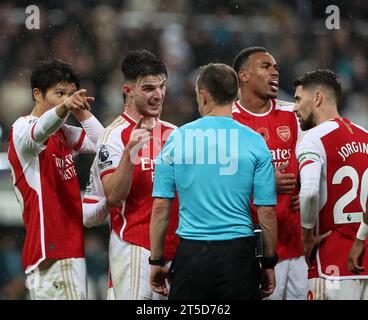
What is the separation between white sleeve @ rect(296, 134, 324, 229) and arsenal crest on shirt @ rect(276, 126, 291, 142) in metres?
0.60

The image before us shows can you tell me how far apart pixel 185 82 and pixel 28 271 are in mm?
5227

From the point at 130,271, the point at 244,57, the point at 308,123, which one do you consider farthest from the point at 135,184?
the point at 244,57

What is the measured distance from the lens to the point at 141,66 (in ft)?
15.7

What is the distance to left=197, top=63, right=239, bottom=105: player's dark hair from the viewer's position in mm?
4180

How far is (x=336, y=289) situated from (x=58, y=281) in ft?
5.12

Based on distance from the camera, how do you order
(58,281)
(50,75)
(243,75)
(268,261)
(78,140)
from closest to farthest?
(268,261)
(58,281)
(50,75)
(78,140)
(243,75)

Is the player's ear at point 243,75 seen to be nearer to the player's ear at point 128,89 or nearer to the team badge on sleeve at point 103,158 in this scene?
the player's ear at point 128,89

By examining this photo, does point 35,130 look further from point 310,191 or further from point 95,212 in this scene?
point 310,191

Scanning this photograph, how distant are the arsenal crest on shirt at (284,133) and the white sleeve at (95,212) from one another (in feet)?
3.82

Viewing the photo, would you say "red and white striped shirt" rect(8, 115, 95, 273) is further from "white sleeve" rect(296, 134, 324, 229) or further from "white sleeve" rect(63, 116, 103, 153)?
"white sleeve" rect(296, 134, 324, 229)

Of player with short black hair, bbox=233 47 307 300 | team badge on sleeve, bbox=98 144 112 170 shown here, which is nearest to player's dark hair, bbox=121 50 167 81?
team badge on sleeve, bbox=98 144 112 170

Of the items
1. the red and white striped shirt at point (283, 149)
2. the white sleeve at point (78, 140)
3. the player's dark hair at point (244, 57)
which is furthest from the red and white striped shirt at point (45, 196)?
the player's dark hair at point (244, 57)

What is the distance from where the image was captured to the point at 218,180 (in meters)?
4.07

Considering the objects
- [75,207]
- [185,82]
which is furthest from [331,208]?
[185,82]
